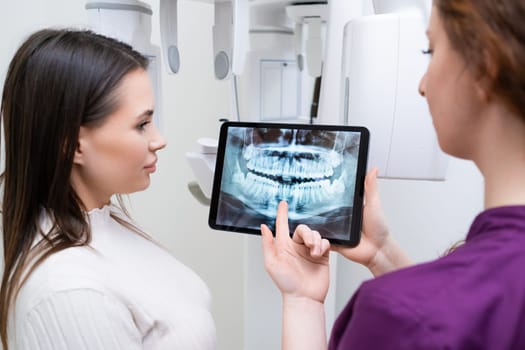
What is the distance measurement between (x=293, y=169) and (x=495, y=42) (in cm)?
54

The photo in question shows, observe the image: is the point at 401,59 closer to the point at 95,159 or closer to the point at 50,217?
the point at 95,159

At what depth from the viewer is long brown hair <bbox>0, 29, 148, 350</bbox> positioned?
2.71 ft

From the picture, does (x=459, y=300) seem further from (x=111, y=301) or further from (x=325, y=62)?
(x=325, y=62)

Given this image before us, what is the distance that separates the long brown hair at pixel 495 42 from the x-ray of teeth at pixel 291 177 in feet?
1.41

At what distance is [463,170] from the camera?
1.44 meters

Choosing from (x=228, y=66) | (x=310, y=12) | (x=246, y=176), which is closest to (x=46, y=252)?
(x=246, y=176)

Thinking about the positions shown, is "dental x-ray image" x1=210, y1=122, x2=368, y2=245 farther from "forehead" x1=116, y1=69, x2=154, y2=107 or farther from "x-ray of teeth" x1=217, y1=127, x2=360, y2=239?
"forehead" x1=116, y1=69, x2=154, y2=107

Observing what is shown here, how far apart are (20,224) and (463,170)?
1094 mm

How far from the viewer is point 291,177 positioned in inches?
37.8

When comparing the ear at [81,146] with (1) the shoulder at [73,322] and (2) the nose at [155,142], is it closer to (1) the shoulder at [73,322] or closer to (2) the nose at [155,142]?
(2) the nose at [155,142]

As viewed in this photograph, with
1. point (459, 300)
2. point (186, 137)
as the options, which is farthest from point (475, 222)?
point (186, 137)

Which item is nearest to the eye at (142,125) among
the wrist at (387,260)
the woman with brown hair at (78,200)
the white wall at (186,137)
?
the woman with brown hair at (78,200)

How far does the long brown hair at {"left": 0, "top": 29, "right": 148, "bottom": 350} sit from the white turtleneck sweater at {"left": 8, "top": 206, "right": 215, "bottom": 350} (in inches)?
1.5

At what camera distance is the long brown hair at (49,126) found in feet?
2.71
